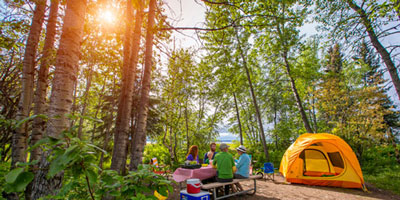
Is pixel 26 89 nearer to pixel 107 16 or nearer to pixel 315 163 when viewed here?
pixel 107 16

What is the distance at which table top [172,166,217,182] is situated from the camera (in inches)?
182

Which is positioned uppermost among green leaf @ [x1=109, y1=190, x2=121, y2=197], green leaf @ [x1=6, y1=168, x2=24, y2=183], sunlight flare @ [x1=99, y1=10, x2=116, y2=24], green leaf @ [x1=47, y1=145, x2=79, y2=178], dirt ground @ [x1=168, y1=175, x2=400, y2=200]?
sunlight flare @ [x1=99, y1=10, x2=116, y2=24]

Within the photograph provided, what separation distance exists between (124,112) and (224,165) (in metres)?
2.80

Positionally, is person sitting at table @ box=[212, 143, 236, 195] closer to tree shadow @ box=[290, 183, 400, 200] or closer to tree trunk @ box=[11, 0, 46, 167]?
tree shadow @ box=[290, 183, 400, 200]

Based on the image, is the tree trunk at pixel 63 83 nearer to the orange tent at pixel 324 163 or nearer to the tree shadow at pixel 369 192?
the orange tent at pixel 324 163

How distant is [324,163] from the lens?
788 cm

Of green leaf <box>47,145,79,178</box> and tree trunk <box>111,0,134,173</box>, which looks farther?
tree trunk <box>111,0,134,173</box>

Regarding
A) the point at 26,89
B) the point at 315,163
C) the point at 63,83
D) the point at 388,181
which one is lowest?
the point at 388,181

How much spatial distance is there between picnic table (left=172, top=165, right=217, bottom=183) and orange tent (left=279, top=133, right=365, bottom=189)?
370cm

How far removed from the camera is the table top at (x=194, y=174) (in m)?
4.63

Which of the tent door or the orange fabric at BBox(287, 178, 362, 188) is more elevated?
the tent door

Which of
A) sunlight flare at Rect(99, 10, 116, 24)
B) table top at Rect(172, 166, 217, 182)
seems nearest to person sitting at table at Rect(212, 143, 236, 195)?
table top at Rect(172, 166, 217, 182)

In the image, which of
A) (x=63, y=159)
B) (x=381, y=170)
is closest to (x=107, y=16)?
(x=63, y=159)

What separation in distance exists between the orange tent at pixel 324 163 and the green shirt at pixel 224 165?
3497 millimetres
